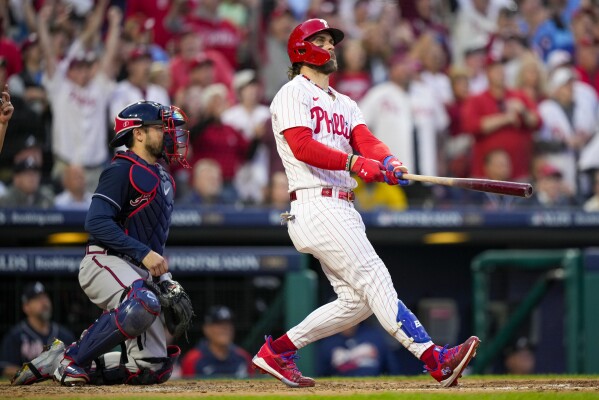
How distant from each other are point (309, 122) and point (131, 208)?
0.96 meters

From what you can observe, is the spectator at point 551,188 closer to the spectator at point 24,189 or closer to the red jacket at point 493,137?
the red jacket at point 493,137

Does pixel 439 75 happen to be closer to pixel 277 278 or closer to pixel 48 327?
pixel 277 278

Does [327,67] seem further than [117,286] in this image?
Yes

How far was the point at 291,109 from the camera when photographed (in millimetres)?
5289

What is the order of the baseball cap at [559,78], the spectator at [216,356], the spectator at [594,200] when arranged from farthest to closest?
the baseball cap at [559,78] < the spectator at [594,200] < the spectator at [216,356]

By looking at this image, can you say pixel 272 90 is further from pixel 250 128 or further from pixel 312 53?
pixel 312 53

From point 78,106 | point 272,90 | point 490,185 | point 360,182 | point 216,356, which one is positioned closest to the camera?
point 490,185

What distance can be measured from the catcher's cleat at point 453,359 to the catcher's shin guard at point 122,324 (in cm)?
131

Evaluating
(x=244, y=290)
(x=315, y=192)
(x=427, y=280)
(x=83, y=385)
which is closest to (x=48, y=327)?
(x=244, y=290)

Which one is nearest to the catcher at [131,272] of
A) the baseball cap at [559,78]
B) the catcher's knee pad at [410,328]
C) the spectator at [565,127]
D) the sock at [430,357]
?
the catcher's knee pad at [410,328]

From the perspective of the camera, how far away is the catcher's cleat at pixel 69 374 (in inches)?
211

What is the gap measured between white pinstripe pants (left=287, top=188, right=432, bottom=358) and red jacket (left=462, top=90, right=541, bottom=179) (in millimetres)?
5292

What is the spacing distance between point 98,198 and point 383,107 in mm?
5297

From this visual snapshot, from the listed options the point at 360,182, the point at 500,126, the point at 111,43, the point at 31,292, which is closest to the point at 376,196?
the point at 360,182
